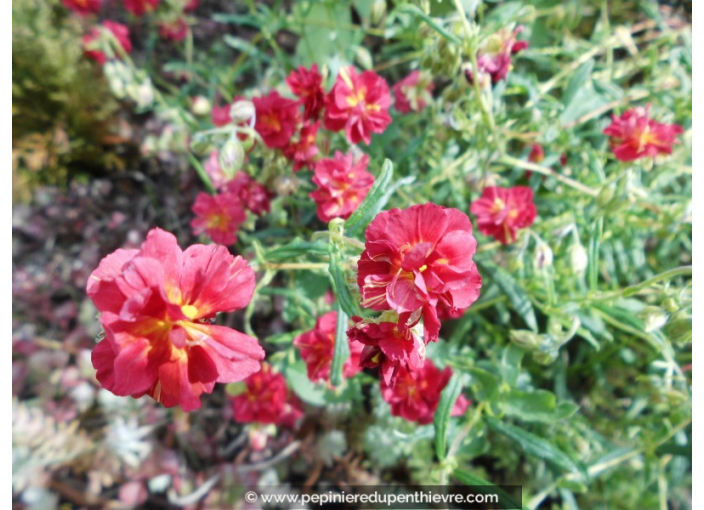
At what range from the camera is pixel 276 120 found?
149 cm

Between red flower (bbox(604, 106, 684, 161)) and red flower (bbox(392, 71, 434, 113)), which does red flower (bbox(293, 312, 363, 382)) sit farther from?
red flower (bbox(604, 106, 684, 161))

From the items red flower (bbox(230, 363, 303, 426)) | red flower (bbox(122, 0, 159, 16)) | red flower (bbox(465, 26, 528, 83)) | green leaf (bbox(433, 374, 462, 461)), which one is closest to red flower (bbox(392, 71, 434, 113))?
red flower (bbox(465, 26, 528, 83))

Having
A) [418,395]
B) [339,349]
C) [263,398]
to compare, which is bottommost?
[263,398]

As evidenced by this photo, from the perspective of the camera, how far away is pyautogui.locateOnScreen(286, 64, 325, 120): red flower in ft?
4.70

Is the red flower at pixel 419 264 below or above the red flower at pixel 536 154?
above

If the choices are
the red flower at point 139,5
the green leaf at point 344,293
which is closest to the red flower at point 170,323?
the green leaf at point 344,293

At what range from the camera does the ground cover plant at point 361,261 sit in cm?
95

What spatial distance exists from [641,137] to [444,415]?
3.45 ft

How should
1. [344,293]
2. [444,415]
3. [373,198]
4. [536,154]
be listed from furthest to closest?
[536,154], [444,415], [373,198], [344,293]

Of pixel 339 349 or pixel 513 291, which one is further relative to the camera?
pixel 513 291

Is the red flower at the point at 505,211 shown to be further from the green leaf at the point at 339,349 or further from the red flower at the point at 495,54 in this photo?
the green leaf at the point at 339,349

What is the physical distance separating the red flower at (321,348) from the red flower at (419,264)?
0.60m

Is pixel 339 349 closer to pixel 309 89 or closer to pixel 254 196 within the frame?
pixel 254 196

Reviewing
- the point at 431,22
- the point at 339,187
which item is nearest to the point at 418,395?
the point at 339,187
